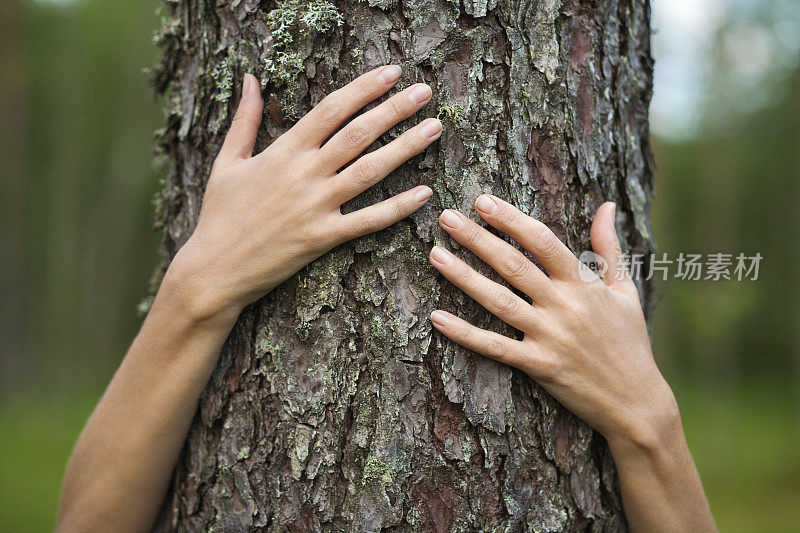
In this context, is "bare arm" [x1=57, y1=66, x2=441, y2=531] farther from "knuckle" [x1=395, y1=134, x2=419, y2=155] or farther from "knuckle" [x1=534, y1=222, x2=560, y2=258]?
"knuckle" [x1=534, y1=222, x2=560, y2=258]

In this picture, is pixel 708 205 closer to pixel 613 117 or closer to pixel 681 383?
pixel 681 383

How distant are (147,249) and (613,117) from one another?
13.7 metres

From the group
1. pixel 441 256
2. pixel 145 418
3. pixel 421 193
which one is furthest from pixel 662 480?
pixel 145 418

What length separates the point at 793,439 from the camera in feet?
32.5

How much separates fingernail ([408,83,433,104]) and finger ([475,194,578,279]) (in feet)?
0.80

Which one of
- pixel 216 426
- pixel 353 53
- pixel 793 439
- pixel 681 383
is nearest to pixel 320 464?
pixel 216 426

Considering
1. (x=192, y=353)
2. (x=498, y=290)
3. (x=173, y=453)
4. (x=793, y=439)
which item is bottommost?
(x=173, y=453)

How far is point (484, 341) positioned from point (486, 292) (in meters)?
0.11

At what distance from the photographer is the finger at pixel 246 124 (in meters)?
1.19

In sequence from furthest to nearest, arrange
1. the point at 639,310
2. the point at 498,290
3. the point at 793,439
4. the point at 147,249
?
1. the point at 147,249
2. the point at 793,439
3. the point at 639,310
4. the point at 498,290

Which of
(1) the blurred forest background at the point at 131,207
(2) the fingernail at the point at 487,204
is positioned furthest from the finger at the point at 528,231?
(1) the blurred forest background at the point at 131,207

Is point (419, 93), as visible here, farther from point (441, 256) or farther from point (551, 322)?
point (551, 322)

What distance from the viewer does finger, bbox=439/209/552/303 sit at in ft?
3.60

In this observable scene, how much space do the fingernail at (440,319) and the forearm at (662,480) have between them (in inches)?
19.6
